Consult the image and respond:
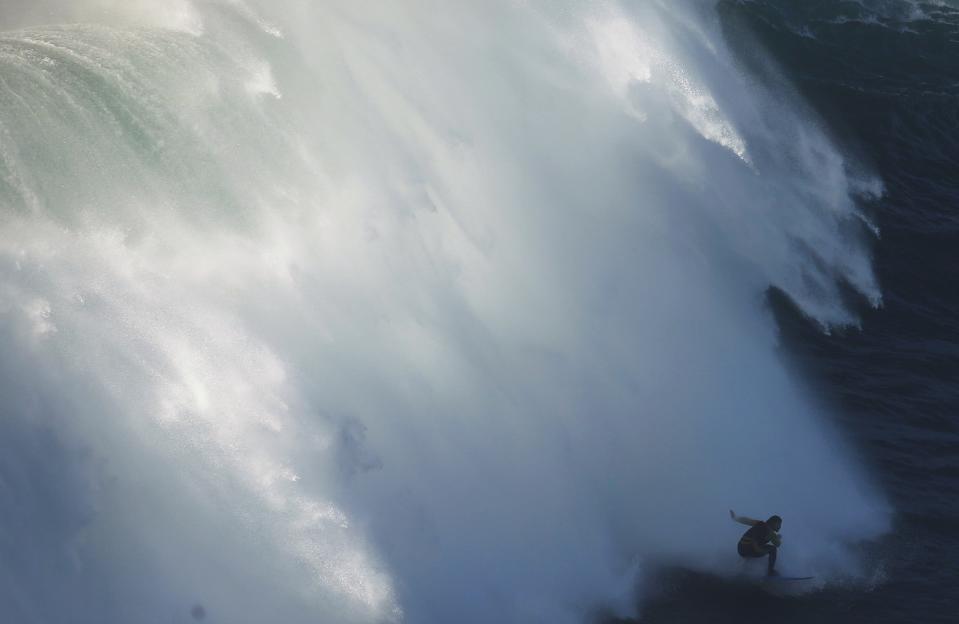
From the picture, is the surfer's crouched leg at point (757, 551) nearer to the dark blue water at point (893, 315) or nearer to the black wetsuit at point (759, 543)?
the black wetsuit at point (759, 543)

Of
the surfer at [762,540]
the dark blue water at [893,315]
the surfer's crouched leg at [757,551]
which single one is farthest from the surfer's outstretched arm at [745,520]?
the dark blue water at [893,315]

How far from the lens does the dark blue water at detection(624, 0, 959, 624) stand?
49.0ft

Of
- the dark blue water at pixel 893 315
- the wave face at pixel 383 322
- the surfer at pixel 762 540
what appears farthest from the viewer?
the dark blue water at pixel 893 315

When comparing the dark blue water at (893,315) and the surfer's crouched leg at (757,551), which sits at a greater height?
the dark blue water at (893,315)

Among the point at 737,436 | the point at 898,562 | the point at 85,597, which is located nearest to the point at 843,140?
the point at 737,436

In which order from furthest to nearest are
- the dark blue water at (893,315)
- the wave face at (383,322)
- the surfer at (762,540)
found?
1. the dark blue water at (893,315)
2. the surfer at (762,540)
3. the wave face at (383,322)

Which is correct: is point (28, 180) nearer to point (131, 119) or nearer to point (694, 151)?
point (131, 119)

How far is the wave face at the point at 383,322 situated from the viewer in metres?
13.2

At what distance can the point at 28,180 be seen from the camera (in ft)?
44.4

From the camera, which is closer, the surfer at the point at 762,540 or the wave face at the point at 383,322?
the wave face at the point at 383,322

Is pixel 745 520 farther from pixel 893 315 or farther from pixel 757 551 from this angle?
pixel 893 315

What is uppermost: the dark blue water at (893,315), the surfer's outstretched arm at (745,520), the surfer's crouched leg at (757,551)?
the dark blue water at (893,315)

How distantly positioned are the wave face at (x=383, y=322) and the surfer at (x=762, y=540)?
801mm

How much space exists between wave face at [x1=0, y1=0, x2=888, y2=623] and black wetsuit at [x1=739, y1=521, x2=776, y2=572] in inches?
30.8
